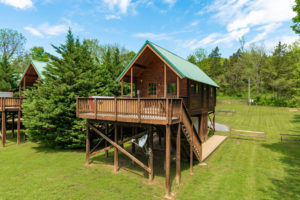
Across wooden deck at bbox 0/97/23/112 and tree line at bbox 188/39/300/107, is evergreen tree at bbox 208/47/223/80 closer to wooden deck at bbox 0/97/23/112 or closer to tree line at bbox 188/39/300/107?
tree line at bbox 188/39/300/107

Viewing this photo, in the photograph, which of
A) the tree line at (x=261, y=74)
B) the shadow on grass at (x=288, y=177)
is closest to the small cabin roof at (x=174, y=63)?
the shadow on grass at (x=288, y=177)

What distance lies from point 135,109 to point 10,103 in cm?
1671

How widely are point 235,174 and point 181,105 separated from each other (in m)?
6.29

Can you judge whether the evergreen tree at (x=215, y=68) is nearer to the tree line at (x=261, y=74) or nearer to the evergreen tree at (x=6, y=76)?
the tree line at (x=261, y=74)

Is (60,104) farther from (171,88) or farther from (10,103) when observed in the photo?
(171,88)

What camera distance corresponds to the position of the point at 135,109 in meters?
9.84

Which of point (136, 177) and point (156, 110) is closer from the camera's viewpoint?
point (156, 110)

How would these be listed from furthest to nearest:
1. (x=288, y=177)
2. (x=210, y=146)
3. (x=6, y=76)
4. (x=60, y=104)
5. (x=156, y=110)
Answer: (x=6, y=76) → (x=210, y=146) → (x=60, y=104) → (x=288, y=177) → (x=156, y=110)

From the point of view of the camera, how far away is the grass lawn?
902 cm

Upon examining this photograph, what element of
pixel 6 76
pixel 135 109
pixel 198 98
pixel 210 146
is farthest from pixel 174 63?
pixel 6 76

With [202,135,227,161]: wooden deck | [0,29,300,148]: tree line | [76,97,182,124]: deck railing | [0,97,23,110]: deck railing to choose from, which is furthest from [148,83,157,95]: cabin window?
[0,97,23,110]: deck railing

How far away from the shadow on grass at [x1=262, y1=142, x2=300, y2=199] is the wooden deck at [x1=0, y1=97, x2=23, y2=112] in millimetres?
23523

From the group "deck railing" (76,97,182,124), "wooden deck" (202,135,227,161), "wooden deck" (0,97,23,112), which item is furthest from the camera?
"wooden deck" (0,97,23,112)

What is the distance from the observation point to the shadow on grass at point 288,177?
9.04m
